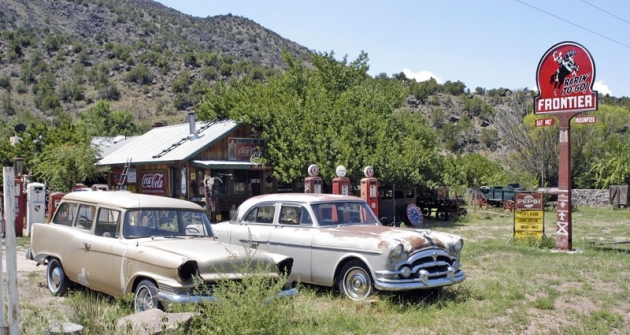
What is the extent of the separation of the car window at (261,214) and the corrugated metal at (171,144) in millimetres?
10968

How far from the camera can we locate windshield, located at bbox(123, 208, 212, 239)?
8297mm

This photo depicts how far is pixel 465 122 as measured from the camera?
63.6 metres

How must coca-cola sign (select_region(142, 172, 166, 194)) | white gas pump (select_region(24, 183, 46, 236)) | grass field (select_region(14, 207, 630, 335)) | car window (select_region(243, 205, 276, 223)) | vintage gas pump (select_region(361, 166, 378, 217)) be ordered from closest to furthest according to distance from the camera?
grass field (select_region(14, 207, 630, 335)) → car window (select_region(243, 205, 276, 223)) → white gas pump (select_region(24, 183, 46, 236)) → vintage gas pump (select_region(361, 166, 378, 217)) → coca-cola sign (select_region(142, 172, 166, 194))

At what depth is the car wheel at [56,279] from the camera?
29.9 feet

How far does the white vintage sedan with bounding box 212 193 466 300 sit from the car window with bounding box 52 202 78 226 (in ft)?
8.66

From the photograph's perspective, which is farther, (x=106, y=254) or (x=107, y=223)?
(x=107, y=223)

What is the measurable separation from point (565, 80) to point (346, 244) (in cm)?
936

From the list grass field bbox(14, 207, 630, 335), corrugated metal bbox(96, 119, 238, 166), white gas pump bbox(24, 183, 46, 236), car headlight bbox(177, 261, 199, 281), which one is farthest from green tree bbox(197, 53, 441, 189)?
car headlight bbox(177, 261, 199, 281)

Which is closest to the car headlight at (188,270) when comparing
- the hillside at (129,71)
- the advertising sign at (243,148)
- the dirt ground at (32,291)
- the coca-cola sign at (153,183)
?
the dirt ground at (32,291)

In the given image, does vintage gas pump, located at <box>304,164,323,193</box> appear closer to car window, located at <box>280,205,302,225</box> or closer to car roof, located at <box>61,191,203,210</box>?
car window, located at <box>280,205,302,225</box>

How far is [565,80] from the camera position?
1555 centimetres

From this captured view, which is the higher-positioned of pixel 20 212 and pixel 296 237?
pixel 296 237

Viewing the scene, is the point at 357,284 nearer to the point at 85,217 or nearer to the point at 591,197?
the point at 85,217

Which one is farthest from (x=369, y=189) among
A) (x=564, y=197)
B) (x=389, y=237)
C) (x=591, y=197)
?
(x=591, y=197)
